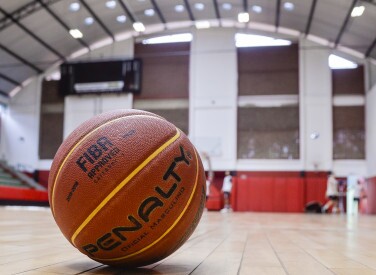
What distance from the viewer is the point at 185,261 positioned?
1.86 meters

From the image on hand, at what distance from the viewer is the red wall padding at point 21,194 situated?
47.4ft

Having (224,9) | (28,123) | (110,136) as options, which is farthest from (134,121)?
(28,123)

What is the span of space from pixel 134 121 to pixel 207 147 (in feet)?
51.2

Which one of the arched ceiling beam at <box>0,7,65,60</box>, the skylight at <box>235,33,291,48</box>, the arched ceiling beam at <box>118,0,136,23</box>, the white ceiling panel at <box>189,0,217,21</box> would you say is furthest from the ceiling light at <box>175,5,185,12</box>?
the arched ceiling beam at <box>0,7,65,60</box>

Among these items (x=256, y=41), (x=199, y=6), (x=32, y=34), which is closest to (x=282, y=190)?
(x=256, y=41)

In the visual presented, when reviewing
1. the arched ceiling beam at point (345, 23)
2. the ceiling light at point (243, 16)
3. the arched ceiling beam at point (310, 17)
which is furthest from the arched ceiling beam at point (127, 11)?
the arched ceiling beam at point (345, 23)

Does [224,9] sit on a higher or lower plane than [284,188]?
higher

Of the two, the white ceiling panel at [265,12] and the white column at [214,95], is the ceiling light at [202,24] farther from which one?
the white ceiling panel at [265,12]

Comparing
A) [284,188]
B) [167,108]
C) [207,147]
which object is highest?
[167,108]

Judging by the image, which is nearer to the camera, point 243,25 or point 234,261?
point 234,261

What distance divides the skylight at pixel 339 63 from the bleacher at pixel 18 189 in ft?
37.5

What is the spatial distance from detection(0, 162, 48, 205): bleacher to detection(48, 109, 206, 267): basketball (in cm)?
1374

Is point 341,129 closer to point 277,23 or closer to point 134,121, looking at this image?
point 277,23

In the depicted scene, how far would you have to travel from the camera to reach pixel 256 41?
1752 centimetres
